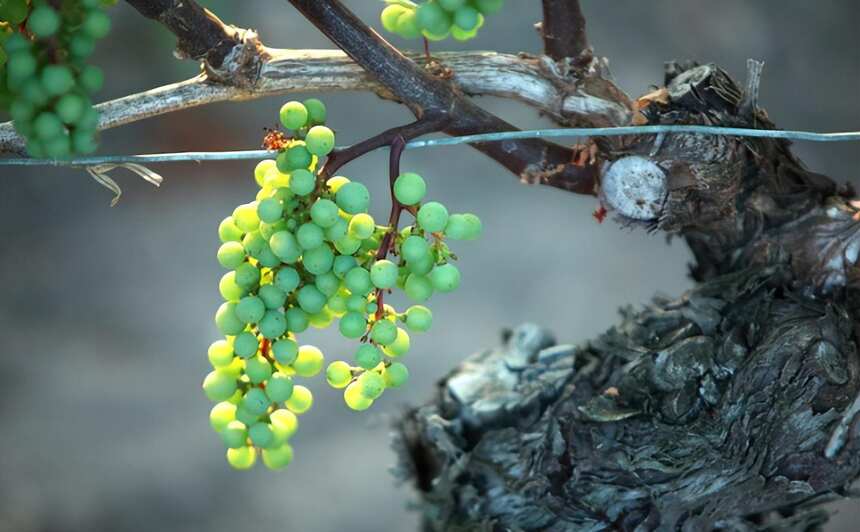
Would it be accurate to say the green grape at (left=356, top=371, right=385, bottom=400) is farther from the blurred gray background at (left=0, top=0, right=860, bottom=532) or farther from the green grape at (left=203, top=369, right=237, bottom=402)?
the blurred gray background at (left=0, top=0, right=860, bottom=532)

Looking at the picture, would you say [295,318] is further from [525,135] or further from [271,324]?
[525,135]

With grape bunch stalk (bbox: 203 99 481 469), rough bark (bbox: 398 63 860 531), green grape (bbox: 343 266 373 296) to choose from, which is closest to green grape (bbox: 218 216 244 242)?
grape bunch stalk (bbox: 203 99 481 469)

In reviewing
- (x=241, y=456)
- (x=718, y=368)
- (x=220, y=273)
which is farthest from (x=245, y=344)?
(x=220, y=273)

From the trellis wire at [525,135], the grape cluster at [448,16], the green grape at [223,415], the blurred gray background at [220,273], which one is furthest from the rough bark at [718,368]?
the blurred gray background at [220,273]

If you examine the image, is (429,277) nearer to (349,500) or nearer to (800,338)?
(800,338)

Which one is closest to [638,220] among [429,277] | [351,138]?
[429,277]

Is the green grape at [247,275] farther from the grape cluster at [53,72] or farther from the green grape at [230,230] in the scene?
the grape cluster at [53,72]
